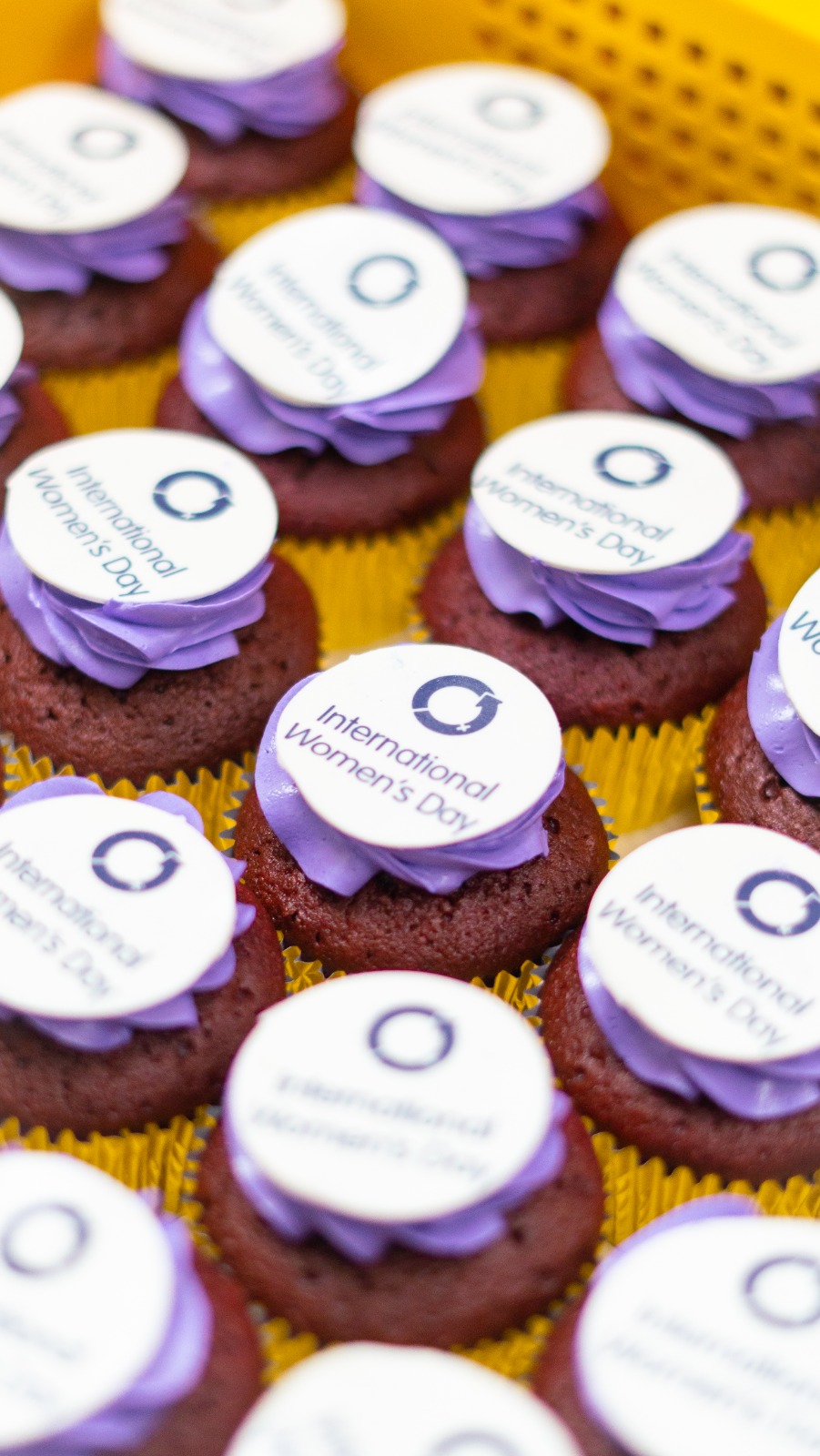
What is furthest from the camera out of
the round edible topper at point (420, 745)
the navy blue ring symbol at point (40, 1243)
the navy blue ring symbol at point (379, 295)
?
the navy blue ring symbol at point (379, 295)

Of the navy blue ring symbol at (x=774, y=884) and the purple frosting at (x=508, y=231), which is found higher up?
the purple frosting at (x=508, y=231)

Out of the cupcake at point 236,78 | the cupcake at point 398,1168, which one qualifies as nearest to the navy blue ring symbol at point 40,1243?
the cupcake at point 398,1168

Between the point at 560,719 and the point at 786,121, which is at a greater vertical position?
the point at 786,121

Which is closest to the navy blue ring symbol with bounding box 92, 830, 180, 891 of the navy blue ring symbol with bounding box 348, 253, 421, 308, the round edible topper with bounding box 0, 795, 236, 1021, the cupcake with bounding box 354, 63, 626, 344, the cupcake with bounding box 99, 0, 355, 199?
the round edible topper with bounding box 0, 795, 236, 1021

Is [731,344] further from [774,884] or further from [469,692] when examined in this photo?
[774,884]

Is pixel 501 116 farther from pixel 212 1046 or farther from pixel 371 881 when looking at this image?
pixel 212 1046

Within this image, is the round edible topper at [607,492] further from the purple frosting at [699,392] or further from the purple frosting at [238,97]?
the purple frosting at [238,97]

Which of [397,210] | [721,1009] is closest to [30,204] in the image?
[397,210]

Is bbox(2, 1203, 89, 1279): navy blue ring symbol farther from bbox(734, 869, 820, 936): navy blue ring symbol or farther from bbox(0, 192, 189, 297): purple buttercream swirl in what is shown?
bbox(0, 192, 189, 297): purple buttercream swirl
